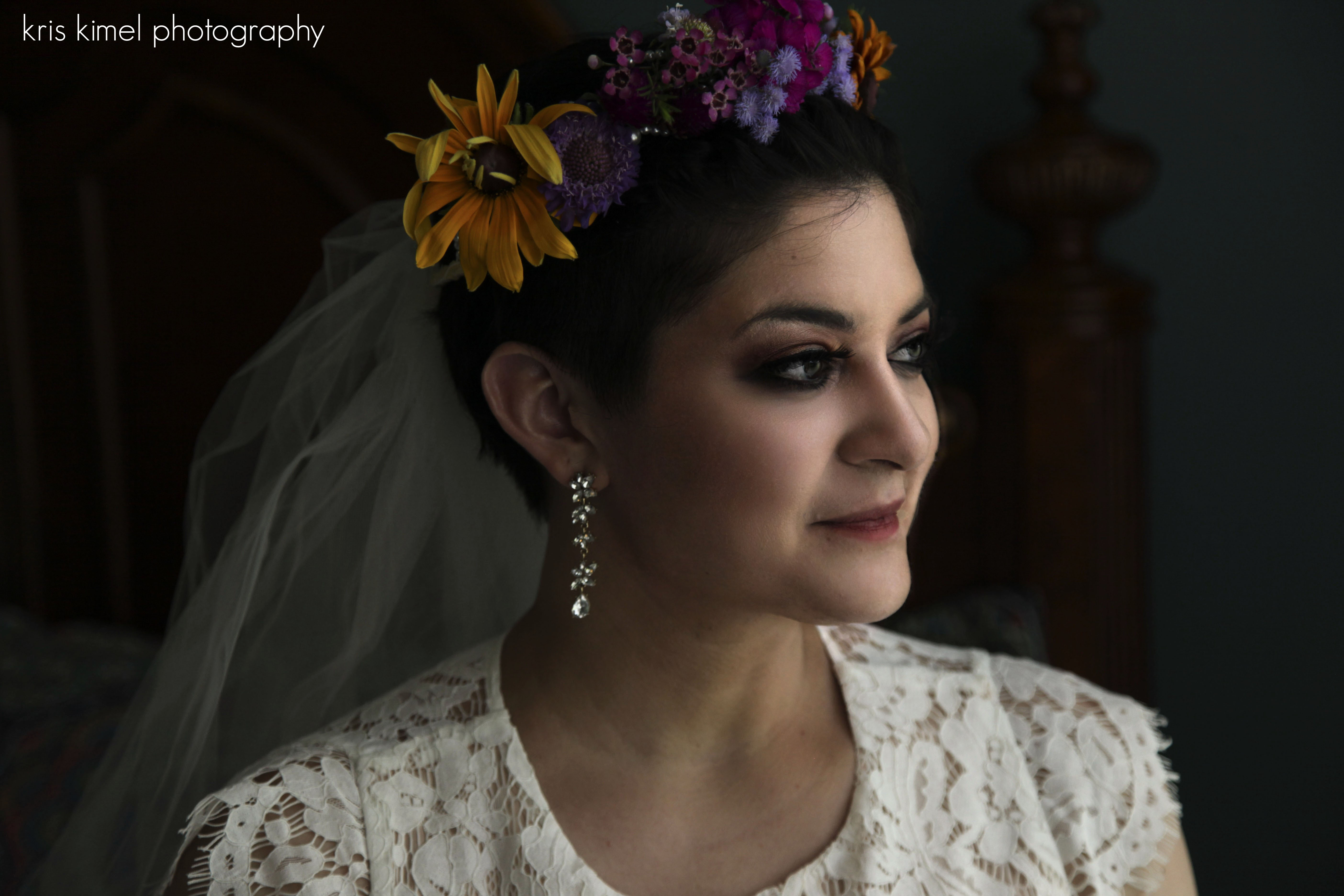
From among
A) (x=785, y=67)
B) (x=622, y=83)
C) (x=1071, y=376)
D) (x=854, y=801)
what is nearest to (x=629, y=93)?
(x=622, y=83)

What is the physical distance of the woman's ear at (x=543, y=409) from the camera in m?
1.04

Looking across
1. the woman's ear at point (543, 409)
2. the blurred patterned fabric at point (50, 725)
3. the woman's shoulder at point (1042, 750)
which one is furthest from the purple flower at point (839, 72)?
the blurred patterned fabric at point (50, 725)

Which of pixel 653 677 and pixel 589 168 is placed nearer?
pixel 589 168

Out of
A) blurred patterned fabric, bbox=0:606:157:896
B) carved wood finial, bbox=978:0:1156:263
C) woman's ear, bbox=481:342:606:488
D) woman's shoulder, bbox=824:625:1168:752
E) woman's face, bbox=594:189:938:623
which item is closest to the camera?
woman's face, bbox=594:189:938:623

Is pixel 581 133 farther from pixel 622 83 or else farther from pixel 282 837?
pixel 282 837

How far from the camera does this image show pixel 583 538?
1062 millimetres

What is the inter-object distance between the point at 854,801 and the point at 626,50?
71cm

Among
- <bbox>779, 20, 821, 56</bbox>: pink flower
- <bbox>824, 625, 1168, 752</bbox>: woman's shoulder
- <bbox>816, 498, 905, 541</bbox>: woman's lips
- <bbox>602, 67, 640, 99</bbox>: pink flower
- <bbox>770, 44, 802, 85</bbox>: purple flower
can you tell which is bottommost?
<bbox>824, 625, 1168, 752</bbox>: woman's shoulder

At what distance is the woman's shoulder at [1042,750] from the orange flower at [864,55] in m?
0.58

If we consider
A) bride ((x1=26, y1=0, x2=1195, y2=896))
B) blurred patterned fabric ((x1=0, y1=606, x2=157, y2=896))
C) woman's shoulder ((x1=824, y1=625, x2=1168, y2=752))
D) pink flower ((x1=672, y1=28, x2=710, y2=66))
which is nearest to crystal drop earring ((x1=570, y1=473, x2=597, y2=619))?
bride ((x1=26, y1=0, x2=1195, y2=896))

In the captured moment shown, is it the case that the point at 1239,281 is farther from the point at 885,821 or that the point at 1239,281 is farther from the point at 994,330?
the point at 885,821

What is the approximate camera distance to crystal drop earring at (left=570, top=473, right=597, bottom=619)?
1040 millimetres

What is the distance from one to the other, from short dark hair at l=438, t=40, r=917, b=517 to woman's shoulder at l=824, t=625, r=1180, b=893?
17.5 inches

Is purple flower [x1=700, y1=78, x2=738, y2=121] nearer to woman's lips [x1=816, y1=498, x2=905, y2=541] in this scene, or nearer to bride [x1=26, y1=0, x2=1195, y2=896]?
bride [x1=26, y1=0, x2=1195, y2=896]
